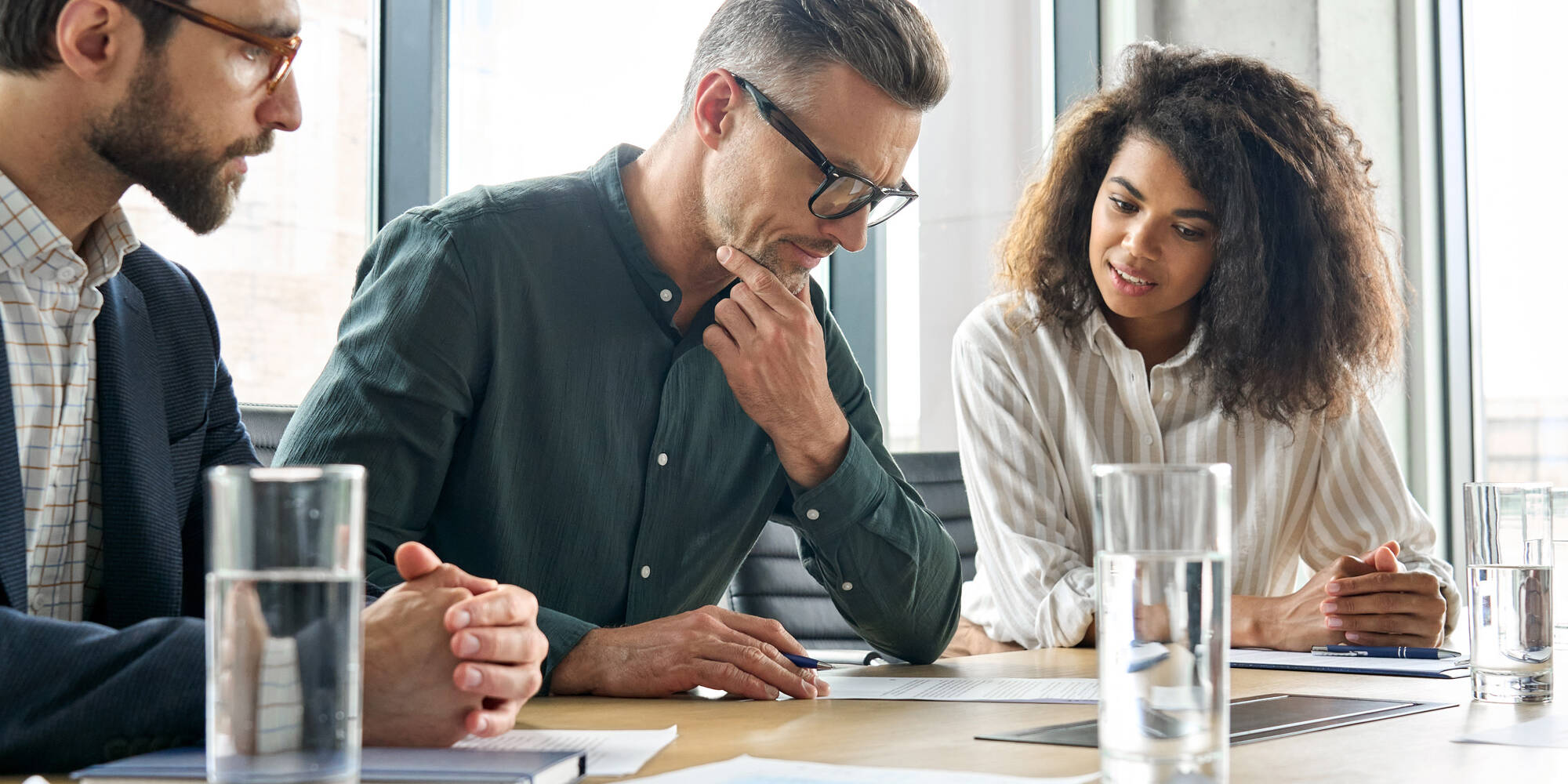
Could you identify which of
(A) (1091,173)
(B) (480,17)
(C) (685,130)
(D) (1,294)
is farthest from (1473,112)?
(D) (1,294)

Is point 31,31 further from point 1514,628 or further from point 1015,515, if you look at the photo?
point 1015,515

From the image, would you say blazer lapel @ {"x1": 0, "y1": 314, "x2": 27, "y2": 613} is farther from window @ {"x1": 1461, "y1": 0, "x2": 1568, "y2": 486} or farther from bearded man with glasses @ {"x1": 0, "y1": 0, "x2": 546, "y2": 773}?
window @ {"x1": 1461, "y1": 0, "x2": 1568, "y2": 486}

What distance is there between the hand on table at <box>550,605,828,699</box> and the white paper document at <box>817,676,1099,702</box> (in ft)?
0.18

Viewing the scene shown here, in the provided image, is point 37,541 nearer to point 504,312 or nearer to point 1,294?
point 1,294

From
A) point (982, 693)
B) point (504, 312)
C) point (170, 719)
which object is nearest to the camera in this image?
point (170, 719)

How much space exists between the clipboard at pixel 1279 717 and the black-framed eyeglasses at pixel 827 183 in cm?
75

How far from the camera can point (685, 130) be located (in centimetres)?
179

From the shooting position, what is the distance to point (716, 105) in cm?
174

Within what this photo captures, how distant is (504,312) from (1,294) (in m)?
0.55

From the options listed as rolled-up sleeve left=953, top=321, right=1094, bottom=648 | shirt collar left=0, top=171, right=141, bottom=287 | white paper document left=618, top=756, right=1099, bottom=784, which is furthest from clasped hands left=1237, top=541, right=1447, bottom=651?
shirt collar left=0, top=171, right=141, bottom=287

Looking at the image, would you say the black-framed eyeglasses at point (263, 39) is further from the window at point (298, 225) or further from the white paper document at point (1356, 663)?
the window at point (298, 225)

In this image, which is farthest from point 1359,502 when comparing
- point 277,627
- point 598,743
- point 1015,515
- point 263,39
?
point 277,627

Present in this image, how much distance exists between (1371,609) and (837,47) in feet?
→ 3.29

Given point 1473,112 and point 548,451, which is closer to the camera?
point 548,451
